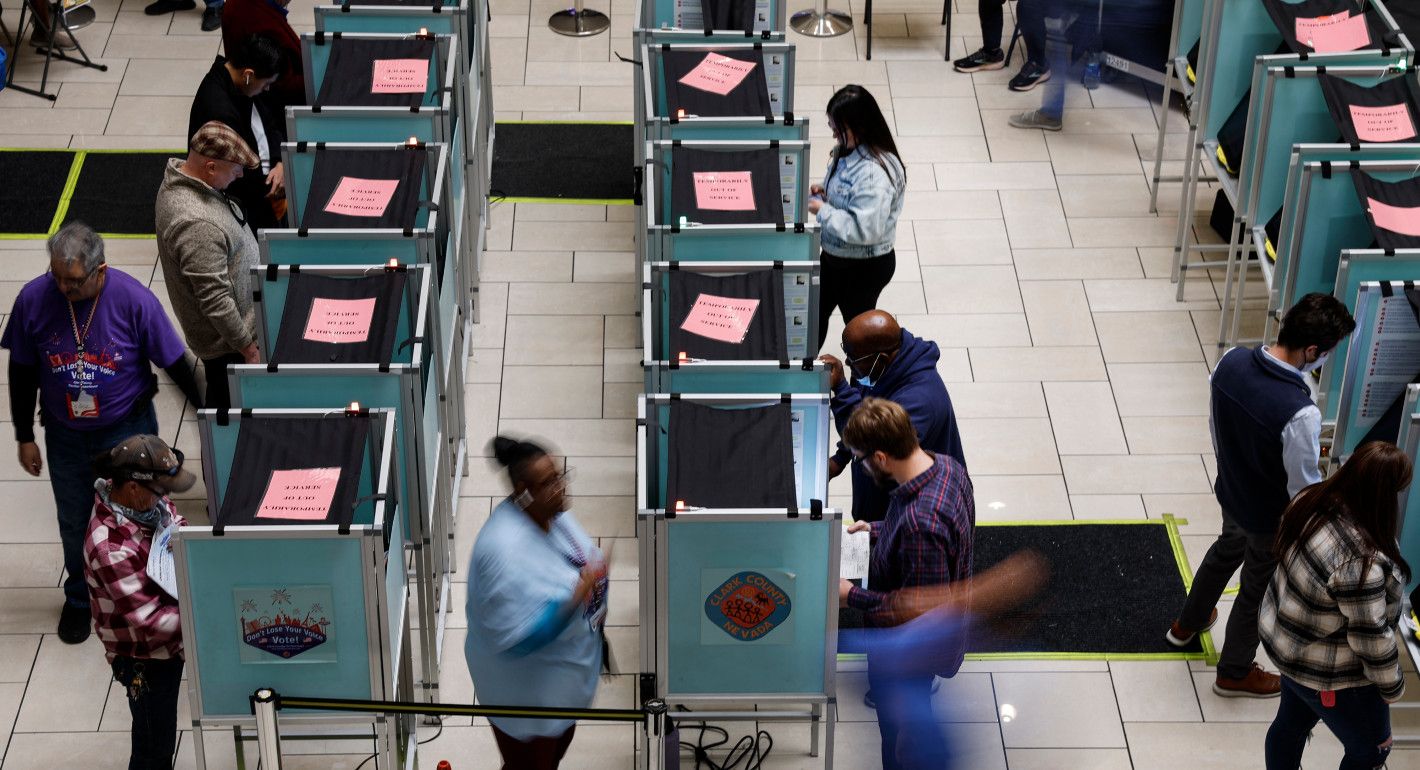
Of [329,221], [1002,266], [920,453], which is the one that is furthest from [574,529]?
[1002,266]

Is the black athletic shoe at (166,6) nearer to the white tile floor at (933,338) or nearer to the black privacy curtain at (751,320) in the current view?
the white tile floor at (933,338)

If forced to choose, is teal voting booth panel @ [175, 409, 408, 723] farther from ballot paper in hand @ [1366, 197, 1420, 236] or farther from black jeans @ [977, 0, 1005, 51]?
black jeans @ [977, 0, 1005, 51]

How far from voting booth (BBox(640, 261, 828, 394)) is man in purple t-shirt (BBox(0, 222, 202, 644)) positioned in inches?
65.9

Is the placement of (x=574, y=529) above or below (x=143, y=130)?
above

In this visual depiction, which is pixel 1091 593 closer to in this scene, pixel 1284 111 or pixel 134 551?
pixel 1284 111

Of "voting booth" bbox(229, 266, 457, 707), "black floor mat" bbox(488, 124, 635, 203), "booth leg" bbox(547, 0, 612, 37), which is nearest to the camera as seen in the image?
"voting booth" bbox(229, 266, 457, 707)

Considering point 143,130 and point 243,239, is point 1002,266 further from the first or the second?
point 143,130

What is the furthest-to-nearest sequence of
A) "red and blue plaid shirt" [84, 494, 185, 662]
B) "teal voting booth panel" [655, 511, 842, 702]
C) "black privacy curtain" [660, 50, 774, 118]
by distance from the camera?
"black privacy curtain" [660, 50, 774, 118], "red and blue plaid shirt" [84, 494, 185, 662], "teal voting booth panel" [655, 511, 842, 702]

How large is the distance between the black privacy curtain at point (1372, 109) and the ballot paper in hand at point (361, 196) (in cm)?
362

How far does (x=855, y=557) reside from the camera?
16.6ft

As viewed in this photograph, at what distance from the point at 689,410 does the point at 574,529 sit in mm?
619

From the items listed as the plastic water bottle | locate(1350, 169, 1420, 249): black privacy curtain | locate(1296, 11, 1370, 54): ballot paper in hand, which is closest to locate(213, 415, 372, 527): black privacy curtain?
locate(1350, 169, 1420, 249): black privacy curtain

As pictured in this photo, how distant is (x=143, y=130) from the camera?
30.1 ft

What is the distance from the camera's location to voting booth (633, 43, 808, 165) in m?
6.60
